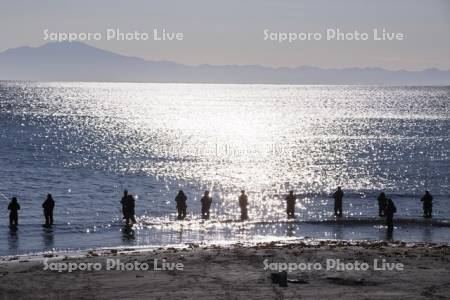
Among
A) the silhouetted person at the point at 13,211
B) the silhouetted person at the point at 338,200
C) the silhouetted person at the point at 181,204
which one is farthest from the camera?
the silhouetted person at the point at 338,200

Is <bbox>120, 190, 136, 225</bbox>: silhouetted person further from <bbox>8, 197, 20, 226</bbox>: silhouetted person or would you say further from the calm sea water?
<bbox>8, 197, 20, 226</bbox>: silhouetted person

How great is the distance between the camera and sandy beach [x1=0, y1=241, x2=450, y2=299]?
58.3ft

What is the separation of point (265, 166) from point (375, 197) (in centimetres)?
2307

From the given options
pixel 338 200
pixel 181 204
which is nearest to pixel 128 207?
pixel 181 204

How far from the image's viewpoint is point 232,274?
64.7 feet

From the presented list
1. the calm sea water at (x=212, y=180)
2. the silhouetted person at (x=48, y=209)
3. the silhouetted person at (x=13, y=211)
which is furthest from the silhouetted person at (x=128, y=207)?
the silhouetted person at (x=13, y=211)

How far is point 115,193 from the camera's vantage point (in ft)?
159

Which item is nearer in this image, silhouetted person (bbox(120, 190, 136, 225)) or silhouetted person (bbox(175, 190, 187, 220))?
silhouetted person (bbox(120, 190, 136, 225))

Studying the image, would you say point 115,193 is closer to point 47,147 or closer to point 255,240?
point 255,240

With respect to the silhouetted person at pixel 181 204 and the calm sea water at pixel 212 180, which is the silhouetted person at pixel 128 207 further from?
the silhouetted person at pixel 181 204

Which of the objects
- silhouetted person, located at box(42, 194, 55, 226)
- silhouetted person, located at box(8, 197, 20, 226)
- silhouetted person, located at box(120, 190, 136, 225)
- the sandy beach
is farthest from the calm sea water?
the sandy beach

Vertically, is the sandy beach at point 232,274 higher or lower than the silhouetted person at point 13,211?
lower

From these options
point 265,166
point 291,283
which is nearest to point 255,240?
point 291,283

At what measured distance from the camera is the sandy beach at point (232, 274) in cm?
1778
